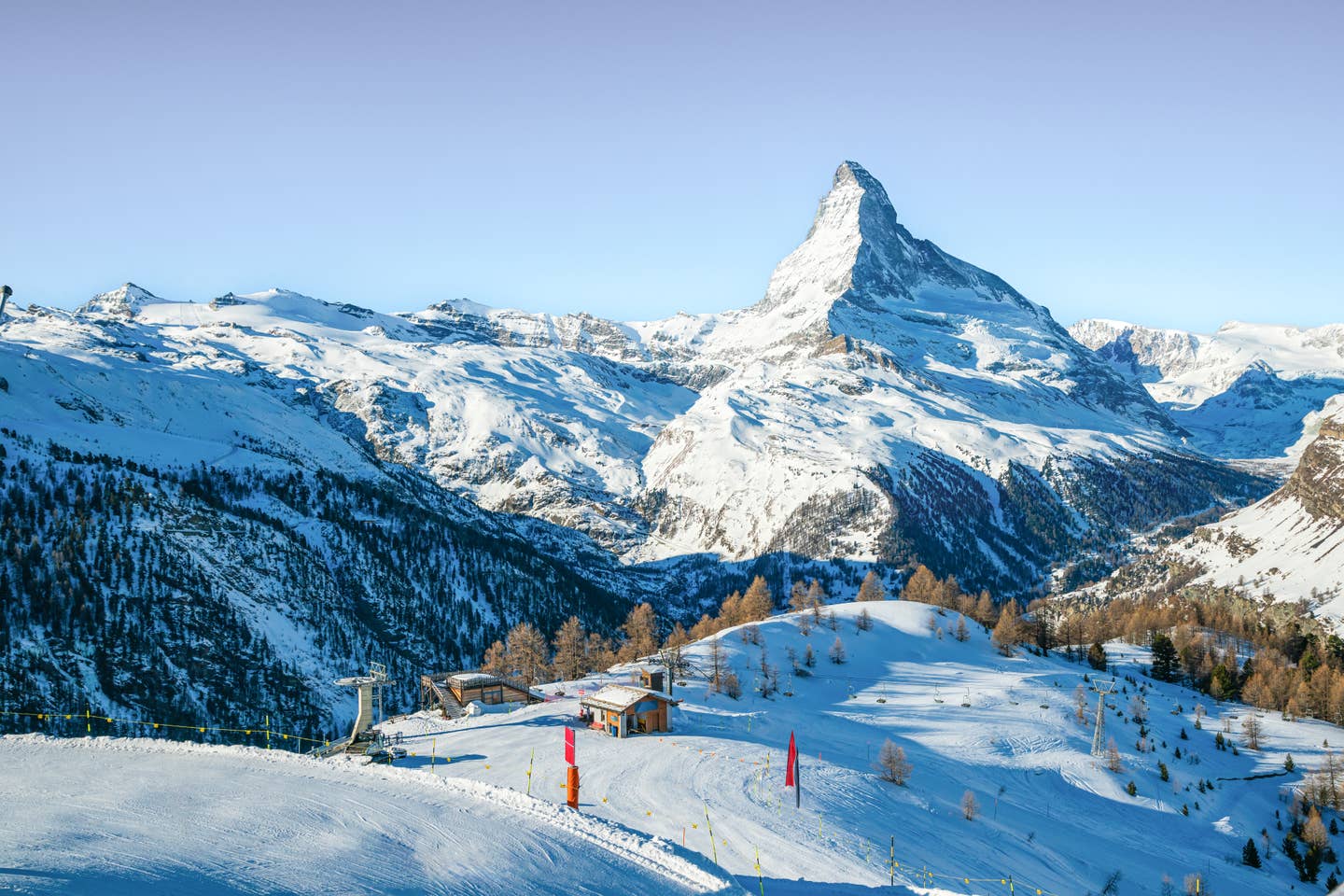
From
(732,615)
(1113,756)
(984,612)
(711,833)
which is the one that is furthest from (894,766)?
(984,612)

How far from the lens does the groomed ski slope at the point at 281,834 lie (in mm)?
34156

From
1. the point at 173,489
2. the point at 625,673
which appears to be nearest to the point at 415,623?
the point at 173,489

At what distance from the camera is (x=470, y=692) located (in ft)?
318

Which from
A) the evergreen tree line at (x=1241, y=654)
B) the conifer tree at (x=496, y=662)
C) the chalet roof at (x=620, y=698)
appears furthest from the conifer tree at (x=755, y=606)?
the chalet roof at (x=620, y=698)

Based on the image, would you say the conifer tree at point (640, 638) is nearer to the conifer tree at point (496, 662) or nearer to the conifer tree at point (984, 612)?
the conifer tree at point (496, 662)

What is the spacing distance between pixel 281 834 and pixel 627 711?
1909 inches

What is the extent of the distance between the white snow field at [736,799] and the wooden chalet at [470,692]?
3905mm

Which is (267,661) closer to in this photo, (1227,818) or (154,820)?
(154,820)

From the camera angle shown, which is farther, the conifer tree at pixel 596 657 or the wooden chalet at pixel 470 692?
the conifer tree at pixel 596 657

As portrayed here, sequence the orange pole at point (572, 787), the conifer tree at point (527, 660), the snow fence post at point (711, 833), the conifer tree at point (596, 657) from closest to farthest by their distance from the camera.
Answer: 1. the orange pole at point (572, 787)
2. the snow fence post at point (711, 833)
3. the conifer tree at point (527, 660)
4. the conifer tree at point (596, 657)

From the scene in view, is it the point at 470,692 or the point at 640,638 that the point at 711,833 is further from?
the point at 640,638

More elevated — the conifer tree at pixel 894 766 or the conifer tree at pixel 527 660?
the conifer tree at pixel 894 766

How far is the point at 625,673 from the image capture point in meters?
121

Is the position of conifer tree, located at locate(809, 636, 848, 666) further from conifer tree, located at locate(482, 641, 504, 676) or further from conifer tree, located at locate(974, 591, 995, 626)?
conifer tree, located at locate(482, 641, 504, 676)
